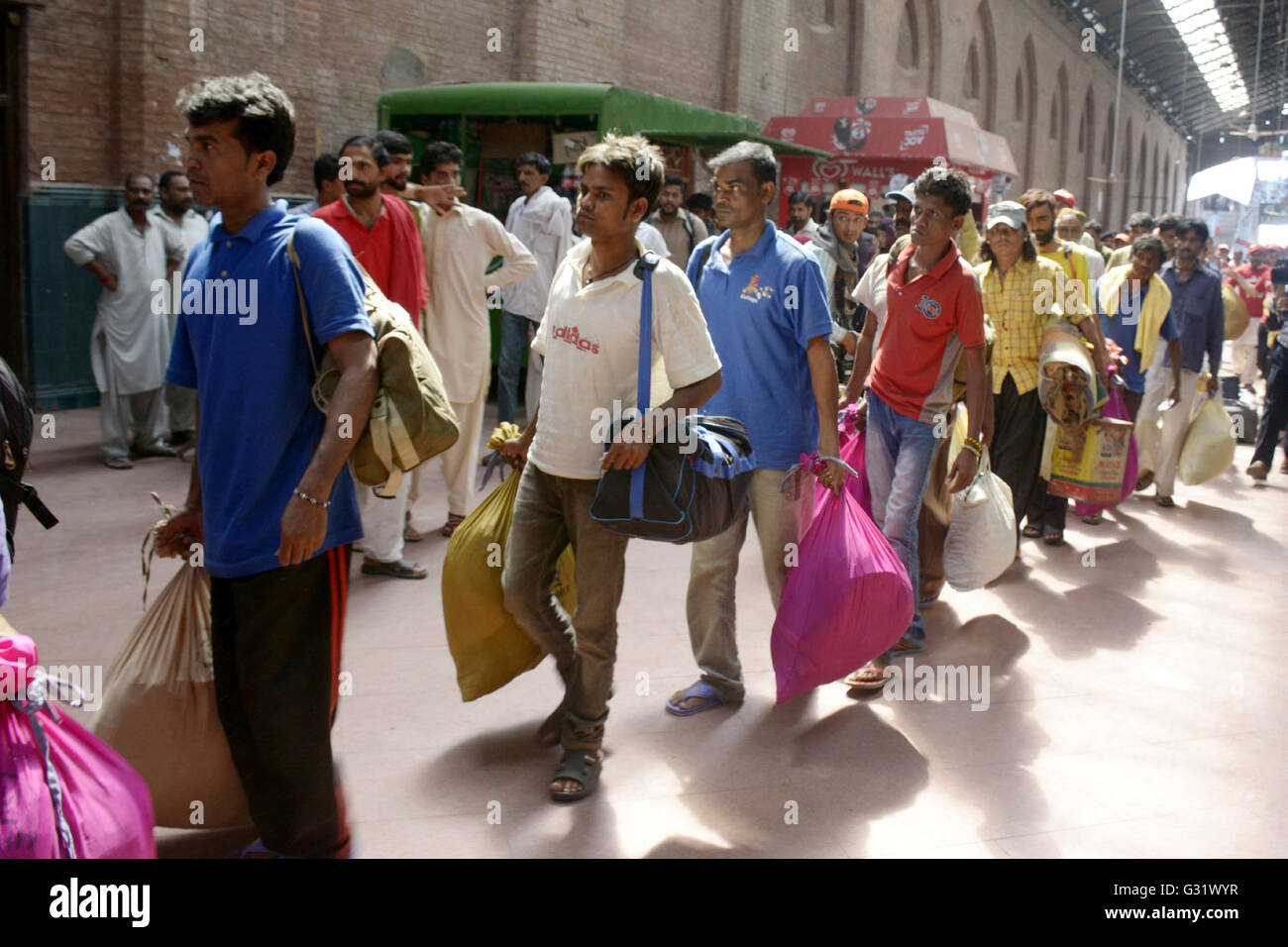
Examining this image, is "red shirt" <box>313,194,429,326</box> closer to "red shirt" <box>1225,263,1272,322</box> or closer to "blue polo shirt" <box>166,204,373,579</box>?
"blue polo shirt" <box>166,204,373,579</box>

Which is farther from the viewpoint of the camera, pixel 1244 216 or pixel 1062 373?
pixel 1244 216

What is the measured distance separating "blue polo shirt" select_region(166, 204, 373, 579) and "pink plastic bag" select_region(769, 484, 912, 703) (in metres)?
1.86

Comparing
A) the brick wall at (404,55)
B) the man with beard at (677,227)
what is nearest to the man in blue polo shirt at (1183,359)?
the man with beard at (677,227)

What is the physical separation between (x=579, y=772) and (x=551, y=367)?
1.21 metres

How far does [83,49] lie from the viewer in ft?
29.7

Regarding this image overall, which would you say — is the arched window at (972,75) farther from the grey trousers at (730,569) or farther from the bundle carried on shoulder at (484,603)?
the bundle carried on shoulder at (484,603)

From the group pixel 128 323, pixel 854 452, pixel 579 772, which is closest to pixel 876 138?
pixel 128 323

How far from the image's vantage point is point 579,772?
3584mm

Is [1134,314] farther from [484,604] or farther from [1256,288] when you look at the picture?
[1256,288]

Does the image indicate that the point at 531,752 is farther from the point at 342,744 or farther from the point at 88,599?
the point at 88,599

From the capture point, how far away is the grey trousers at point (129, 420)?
7891mm
